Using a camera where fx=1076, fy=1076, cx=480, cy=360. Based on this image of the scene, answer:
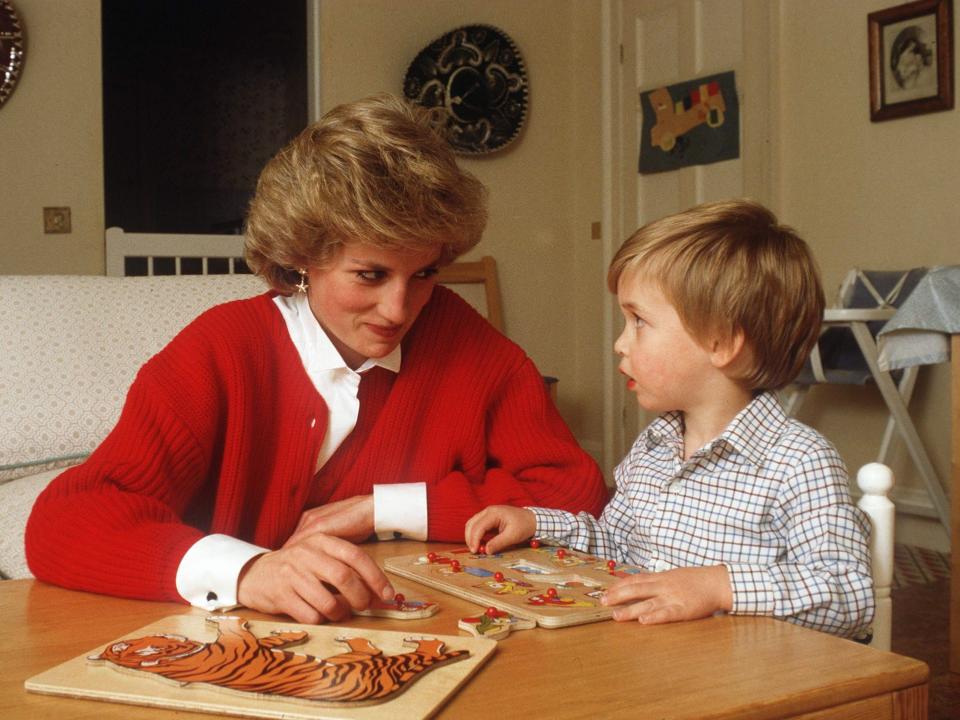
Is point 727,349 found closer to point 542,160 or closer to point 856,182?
point 856,182

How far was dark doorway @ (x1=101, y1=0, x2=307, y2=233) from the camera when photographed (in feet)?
21.2

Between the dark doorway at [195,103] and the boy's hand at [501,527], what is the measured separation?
572 cm

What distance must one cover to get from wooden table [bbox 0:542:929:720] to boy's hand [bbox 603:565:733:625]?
13mm

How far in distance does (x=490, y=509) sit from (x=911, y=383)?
2.83 metres

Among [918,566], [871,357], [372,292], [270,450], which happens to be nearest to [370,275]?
[372,292]

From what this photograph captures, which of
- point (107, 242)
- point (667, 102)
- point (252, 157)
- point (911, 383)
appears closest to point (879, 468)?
point (911, 383)

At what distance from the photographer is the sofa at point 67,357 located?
186 centimetres

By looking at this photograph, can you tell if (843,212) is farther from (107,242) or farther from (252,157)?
(252,157)

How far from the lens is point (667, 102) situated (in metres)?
4.88

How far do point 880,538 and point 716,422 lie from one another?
9.5 inches

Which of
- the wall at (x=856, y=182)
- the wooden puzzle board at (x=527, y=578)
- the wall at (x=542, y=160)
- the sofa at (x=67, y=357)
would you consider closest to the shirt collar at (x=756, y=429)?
the wooden puzzle board at (x=527, y=578)

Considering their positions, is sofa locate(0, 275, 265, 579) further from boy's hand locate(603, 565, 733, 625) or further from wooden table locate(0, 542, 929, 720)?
boy's hand locate(603, 565, 733, 625)

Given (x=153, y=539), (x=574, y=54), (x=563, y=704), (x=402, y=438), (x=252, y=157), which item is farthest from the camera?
(x=252, y=157)

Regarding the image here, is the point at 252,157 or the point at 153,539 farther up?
the point at 252,157
